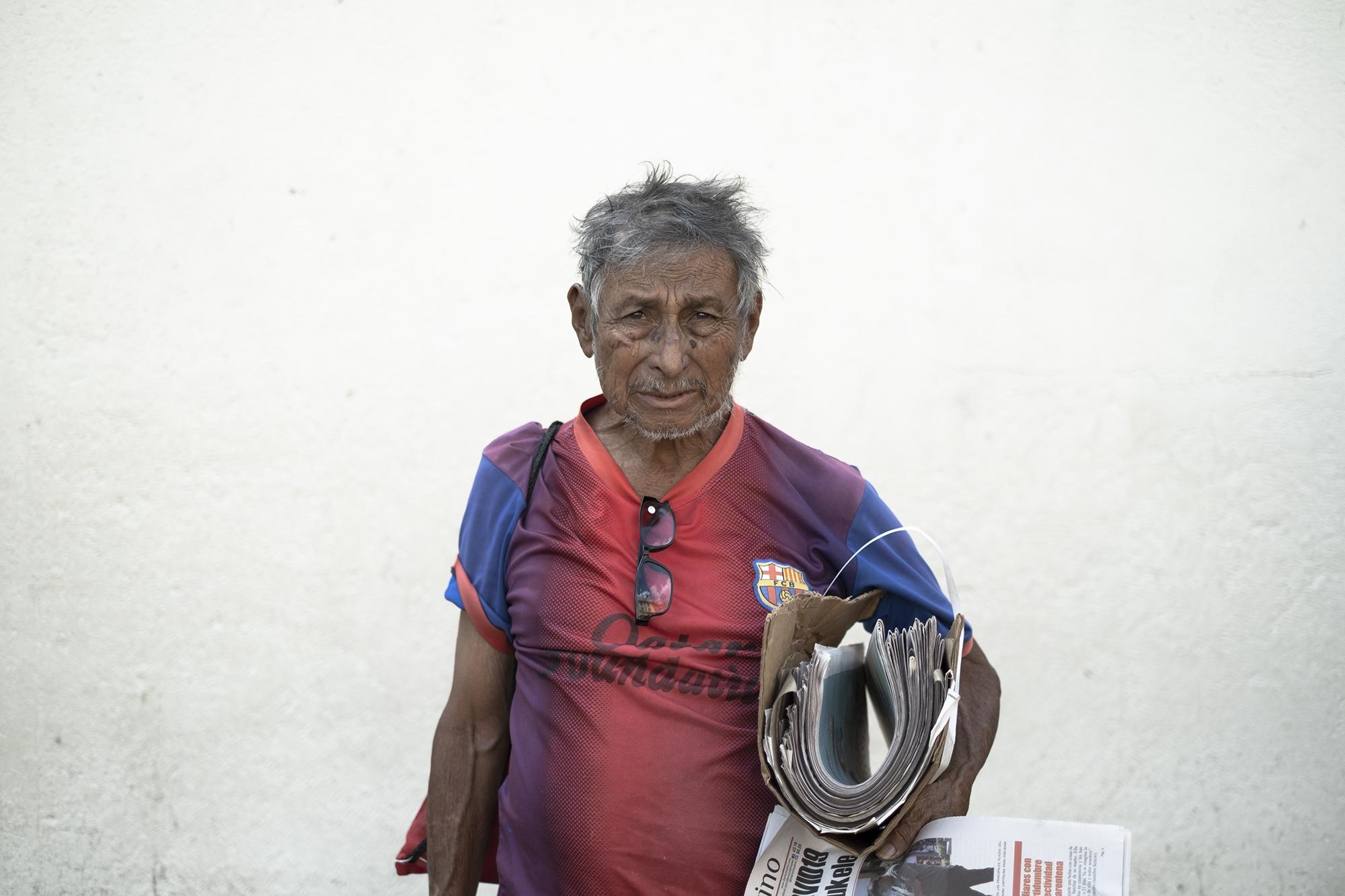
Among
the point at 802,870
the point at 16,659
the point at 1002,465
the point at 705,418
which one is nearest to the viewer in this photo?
the point at 802,870

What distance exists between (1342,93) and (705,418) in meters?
2.19

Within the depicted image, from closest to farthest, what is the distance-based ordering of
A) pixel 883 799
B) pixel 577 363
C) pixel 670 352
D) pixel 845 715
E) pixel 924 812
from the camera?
pixel 883 799 < pixel 924 812 < pixel 845 715 < pixel 670 352 < pixel 577 363

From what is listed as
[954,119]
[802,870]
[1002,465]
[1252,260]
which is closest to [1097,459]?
[1002,465]

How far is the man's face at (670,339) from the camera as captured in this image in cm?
198

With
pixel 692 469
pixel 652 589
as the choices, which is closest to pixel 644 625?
pixel 652 589

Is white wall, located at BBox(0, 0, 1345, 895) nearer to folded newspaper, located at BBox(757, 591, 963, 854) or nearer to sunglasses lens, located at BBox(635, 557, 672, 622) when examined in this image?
sunglasses lens, located at BBox(635, 557, 672, 622)

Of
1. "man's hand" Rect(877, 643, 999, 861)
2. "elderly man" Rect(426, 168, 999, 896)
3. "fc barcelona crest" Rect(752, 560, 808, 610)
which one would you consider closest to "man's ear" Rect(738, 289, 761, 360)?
"elderly man" Rect(426, 168, 999, 896)

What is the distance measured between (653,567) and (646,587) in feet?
0.13

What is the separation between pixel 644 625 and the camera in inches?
75.7

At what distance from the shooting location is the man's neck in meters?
2.07

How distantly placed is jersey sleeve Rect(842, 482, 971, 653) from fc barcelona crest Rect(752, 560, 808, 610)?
0.11 meters

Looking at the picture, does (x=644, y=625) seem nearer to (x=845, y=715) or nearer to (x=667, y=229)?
(x=845, y=715)

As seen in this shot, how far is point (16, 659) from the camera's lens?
2809 millimetres

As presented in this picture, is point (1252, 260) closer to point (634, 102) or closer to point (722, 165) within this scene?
point (722, 165)
